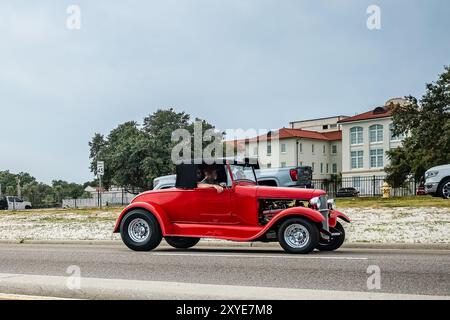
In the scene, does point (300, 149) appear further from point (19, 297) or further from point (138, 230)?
point (19, 297)

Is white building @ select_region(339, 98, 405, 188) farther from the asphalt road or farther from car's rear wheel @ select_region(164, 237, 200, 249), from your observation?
the asphalt road

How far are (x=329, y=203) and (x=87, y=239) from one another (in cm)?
799

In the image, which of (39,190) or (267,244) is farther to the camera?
(39,190)

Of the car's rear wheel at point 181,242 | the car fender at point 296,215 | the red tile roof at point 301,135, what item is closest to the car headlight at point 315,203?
the car fender at point 296,215

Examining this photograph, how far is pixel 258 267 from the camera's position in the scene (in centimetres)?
1018

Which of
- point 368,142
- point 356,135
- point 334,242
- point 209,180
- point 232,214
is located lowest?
point 334,242

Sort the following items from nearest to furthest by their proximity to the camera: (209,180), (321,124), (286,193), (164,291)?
(164,291), (286,193), (209,180), (321,124)

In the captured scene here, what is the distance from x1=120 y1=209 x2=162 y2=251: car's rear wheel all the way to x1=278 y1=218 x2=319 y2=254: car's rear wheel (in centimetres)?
294

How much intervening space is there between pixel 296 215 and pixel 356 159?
86.5 meters

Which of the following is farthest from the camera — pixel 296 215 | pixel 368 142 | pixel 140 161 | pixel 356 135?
pixel 356 135

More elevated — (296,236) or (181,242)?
(296,236)

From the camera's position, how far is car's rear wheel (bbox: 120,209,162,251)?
1320cm

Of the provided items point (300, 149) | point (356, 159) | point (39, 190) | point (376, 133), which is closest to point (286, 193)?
point (376, 133)
